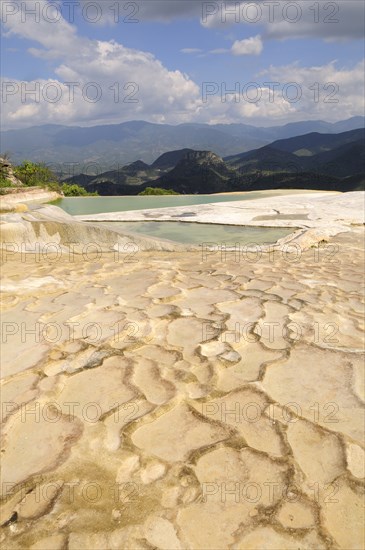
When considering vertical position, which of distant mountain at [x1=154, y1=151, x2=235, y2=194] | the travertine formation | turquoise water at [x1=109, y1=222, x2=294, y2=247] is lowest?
the travertine formation

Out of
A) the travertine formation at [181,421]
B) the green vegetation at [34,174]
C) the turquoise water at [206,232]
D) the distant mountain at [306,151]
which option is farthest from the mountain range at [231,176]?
the travertine formation at [181,421]

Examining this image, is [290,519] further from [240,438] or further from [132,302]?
[132,302]

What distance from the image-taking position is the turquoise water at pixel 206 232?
8.14 meters

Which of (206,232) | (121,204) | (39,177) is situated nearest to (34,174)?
(39,177)

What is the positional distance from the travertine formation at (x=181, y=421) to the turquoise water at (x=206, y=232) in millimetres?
4550

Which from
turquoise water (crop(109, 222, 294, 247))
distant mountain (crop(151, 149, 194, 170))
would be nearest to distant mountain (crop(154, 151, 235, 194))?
distant mountain (crop(151, 149, 194, 170))

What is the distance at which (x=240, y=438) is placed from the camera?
5.86 ft

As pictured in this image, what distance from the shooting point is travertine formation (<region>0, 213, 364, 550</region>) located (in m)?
1.38

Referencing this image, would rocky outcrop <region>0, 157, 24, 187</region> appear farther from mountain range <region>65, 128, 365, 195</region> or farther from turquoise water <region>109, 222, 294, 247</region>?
mountain range <region>65, 128, 365, 195</region>

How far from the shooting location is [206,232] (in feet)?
29.9

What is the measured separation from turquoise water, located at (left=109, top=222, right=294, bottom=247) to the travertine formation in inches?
179

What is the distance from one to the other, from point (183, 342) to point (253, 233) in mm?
6759

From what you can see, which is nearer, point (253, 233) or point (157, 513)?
point (157, 513)

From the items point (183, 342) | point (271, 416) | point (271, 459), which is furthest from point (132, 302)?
point (271, 459)
